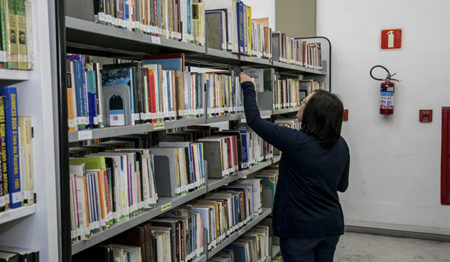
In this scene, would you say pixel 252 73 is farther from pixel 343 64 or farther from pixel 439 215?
pixel 439 215

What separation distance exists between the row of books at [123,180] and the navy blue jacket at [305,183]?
488 mm

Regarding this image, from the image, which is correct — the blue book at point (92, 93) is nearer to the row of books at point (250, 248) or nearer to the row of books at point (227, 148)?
the row of books at point (227, 148)

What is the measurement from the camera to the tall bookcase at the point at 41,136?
1266 millimetres

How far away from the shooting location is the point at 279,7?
18.6ft

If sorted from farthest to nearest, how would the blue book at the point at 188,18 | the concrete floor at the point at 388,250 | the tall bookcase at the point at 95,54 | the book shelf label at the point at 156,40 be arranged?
the concrete floor at the point at 388,250 < the blue book at the point at 188,18 < the book shelf label at the point at 156,40 < the tall bookcase at the point at 95,54

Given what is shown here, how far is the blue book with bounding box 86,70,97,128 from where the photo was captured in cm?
164

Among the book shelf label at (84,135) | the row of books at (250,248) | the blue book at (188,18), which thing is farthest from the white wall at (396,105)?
the book shelf label at (84,135)

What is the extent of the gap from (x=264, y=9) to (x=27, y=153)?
511 centimetres

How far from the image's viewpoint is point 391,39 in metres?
5.14

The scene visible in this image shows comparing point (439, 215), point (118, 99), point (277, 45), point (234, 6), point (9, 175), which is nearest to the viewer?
point (9, 175)

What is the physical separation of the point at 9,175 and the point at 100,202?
473 mm

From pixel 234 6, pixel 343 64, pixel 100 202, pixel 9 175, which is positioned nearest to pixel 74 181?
pixel 100 202

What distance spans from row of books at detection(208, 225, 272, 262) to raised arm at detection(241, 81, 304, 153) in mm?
956

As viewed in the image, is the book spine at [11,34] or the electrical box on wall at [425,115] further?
the electrical box on wall at [425,115]
